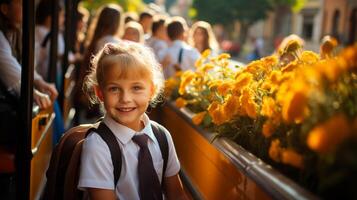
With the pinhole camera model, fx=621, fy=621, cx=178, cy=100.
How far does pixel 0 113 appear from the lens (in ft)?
13.5

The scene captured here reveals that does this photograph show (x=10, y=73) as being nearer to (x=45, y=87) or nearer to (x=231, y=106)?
(x=45, y=87)

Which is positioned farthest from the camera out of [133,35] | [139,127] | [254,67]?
[133,35]

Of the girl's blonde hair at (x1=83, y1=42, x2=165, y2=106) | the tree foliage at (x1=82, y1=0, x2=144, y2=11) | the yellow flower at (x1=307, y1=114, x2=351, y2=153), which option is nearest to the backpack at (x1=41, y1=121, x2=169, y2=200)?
the girl's blonde hair at (x1=83, y1=42, x2=165, y2=106)

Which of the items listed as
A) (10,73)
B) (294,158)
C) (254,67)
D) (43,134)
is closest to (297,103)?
(294,158)

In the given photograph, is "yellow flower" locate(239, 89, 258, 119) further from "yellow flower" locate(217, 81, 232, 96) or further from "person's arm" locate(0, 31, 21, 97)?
"person's arm" locate(0, 31, 21, 97)

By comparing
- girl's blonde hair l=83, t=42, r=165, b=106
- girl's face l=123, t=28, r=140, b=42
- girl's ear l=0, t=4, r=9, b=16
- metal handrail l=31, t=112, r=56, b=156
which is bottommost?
metal handrail l=31, t=112, r=56, b=156

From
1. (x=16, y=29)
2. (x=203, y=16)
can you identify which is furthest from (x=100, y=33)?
(x=203, y=16)

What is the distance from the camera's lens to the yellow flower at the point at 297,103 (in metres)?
2.02

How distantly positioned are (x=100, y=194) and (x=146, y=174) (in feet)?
0.81

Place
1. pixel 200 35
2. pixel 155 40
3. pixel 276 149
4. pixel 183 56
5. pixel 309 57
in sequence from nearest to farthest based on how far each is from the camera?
1. pixel 276 149
2. pixel 309 57
3. pixel 183 56
4. pixel 200 35
5. pixel 155 40

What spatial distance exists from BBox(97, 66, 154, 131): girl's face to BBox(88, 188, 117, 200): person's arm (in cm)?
34

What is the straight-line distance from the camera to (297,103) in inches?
81.6

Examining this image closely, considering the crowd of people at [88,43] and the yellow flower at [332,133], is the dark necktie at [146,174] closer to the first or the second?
the yellow flower at [332,133]

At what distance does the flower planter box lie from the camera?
2522 mm
